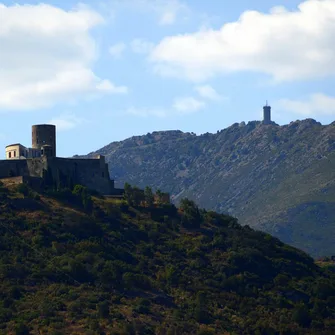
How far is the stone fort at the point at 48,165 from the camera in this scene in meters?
149

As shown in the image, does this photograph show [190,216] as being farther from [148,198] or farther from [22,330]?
[22,330]

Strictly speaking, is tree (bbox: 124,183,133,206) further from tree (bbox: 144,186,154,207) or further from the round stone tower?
the round stone tower

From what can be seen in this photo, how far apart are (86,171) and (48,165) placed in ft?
22.6

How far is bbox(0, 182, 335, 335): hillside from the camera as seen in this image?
116 m

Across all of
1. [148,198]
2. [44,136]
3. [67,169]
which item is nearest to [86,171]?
[67,169]

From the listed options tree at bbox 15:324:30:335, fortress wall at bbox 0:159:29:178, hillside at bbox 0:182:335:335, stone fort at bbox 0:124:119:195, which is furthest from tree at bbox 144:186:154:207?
tree at bbox 15:324:30:335

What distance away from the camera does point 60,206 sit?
144 m

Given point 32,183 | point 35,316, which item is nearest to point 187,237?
point 32,183

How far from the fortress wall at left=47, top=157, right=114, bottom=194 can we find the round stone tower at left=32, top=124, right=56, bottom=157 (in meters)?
4.55

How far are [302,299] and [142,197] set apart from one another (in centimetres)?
3088

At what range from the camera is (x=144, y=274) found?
429 ft

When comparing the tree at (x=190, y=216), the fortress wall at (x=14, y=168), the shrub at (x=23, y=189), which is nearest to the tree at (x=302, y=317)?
the tree at (x=190, y=216)

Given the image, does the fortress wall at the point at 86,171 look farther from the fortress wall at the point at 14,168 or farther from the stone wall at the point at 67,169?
the fortress wall at the point at 14,168

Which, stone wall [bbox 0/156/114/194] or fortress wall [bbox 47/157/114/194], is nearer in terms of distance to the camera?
stone wall [bbox 0/156/114/194]
